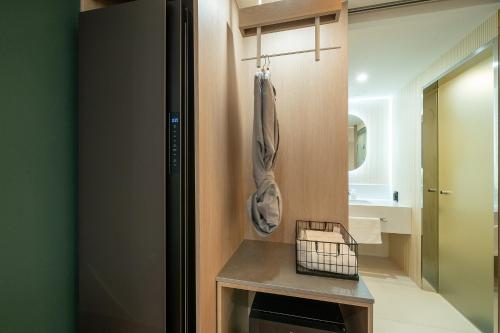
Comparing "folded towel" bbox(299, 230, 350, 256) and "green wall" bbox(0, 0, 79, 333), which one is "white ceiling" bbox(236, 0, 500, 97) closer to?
"green wall" bbox(0, 0, 79, 333)

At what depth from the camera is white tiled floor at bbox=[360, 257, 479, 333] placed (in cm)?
172

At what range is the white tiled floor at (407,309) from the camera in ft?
5.66

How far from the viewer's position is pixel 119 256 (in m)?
0.86

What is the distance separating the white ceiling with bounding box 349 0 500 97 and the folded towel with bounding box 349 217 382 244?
1.57 m

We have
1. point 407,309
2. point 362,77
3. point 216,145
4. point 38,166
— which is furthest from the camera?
point 362,77

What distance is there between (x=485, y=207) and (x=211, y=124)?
2.10 meters

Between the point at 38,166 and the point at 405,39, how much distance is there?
2453mm

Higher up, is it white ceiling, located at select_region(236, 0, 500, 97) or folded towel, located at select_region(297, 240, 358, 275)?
white ceiling, located at select_region(236, 0, 500, 97)

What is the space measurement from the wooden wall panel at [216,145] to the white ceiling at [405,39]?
1.01 meters

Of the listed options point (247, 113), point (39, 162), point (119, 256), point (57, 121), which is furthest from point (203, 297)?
point (247, 113)

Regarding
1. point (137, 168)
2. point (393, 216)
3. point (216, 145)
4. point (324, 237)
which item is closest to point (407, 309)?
point (393, 216)

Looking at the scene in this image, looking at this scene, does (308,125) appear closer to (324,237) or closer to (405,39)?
(324,237)

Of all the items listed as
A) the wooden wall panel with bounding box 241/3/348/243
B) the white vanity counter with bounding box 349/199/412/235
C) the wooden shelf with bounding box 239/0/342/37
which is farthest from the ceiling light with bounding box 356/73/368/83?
the white vanity counter with bounding box 349/199/412/235

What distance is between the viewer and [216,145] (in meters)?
1.04
